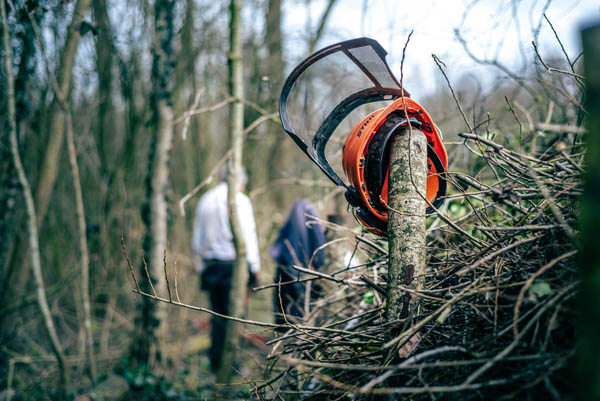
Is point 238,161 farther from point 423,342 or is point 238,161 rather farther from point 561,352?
point 561,352

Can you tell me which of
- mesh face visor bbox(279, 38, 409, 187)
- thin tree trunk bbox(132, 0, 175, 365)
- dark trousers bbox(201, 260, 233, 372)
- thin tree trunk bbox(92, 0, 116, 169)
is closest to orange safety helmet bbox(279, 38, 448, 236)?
mesh face visor bbox(279, 38, 409, 187)

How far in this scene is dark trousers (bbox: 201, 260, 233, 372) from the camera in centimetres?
459

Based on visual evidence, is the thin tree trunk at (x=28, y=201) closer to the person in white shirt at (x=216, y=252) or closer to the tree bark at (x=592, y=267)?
the person in white shirt at (x=216, y=252)

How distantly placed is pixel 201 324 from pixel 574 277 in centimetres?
628

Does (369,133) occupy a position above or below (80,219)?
above

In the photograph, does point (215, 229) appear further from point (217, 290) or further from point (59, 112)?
point (59, 112)

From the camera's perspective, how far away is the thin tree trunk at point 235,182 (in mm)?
3158

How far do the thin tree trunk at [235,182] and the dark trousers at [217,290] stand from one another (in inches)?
53.9

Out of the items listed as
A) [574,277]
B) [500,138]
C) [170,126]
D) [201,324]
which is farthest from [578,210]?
[201,324]

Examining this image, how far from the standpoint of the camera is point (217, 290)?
15.2 ft

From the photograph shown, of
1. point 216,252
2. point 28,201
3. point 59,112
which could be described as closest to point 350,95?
point 28,201

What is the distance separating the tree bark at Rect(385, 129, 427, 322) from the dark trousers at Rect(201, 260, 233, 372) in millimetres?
3282

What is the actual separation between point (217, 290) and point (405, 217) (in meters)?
3.50

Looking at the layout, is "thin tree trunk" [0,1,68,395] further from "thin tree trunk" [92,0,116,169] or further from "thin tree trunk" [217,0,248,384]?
"thin tree trunk" [217,0,248,384]
